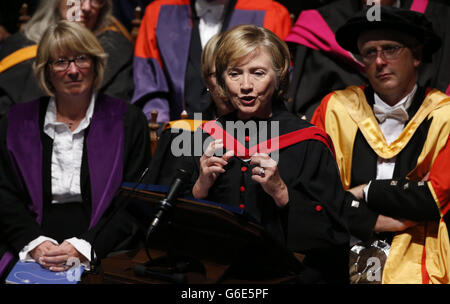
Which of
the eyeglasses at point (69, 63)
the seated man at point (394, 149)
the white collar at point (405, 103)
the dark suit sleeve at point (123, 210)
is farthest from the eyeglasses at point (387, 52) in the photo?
the eyeglasses at point (69, 63)

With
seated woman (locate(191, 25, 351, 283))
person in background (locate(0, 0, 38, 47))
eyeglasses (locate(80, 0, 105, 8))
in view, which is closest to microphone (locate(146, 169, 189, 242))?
seated woman (locate(191, 25, 351, 283))

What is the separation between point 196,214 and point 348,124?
4.55 feet

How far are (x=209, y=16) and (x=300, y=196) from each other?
2.03m

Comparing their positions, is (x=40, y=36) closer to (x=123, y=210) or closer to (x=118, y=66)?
(x=118, y=66)

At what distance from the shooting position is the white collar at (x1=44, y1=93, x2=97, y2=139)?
3256mm

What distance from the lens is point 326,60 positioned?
390 cm

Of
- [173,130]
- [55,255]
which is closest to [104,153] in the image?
[173,130]

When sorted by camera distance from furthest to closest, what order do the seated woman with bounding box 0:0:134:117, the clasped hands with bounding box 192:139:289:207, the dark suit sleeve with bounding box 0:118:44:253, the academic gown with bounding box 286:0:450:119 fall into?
the seated woman with bounding box 0:0:134:117, the academic gown with bounding box 286:0:450:119, the dark suit sleeve with bounding box 0:118:44:253, the clasped hands with bounding box 192:139:289:207

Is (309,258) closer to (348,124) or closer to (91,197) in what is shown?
(348,124)

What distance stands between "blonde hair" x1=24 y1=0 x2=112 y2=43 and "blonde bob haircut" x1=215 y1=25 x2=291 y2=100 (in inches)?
77.0

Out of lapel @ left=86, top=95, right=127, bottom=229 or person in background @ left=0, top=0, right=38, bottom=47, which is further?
person in background @ left=0, top=0, right=38, bottom=47

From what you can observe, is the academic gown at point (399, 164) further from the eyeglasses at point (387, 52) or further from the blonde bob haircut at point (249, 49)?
the blonde bob haircut at point (249, 49)

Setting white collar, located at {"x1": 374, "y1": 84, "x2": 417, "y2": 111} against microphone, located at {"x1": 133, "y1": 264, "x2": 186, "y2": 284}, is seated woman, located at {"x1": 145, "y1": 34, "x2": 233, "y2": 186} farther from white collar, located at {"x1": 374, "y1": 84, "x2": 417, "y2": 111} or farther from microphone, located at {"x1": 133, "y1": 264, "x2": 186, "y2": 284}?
microphone, located at {"x1": 133, "y1": 264, "x2": 186, "y2": 284}

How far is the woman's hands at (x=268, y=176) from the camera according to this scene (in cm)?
Result: 221
